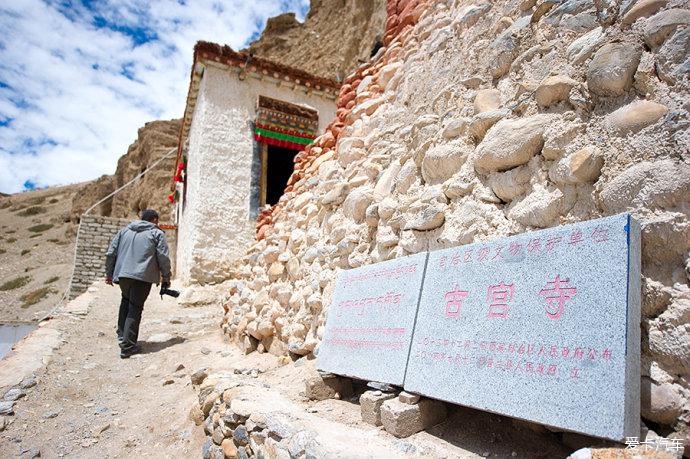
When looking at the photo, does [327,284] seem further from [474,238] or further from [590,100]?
[590,100]

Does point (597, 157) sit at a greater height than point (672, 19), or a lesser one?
lesser

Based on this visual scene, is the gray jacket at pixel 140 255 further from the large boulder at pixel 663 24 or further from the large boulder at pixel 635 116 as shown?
the large boulder at pixel 663 24

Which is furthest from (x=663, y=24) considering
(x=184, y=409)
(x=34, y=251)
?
(x=34, y=251)

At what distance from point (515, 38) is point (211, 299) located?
19.7ft

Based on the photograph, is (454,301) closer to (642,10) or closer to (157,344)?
(642,10)

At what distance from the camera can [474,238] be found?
70.9 inches

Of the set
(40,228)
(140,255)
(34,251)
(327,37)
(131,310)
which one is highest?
(327,37)

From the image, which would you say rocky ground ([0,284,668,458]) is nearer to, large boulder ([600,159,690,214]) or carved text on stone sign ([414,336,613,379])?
carved text on stone sign ([414,336,613,379])

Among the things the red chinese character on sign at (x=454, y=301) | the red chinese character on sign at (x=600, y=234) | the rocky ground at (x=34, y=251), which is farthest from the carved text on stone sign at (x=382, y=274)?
the rocky ground at (x=34, y=251)

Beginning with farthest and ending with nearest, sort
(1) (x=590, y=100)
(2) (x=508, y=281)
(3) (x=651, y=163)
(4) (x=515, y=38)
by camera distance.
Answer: (4) (x=515, y=38) → (1) (x=590, y=100) → (2) (x=508, y=281) → (3) (x=651, y=163)

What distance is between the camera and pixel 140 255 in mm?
4285

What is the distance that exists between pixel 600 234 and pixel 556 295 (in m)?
0.22

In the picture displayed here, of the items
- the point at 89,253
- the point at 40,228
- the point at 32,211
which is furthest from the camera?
the point at 32,211

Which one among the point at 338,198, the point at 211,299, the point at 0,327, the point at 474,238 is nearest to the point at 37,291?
the point at 0,327
